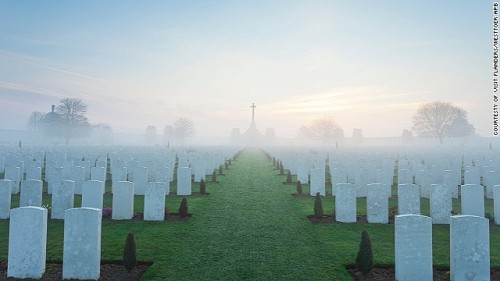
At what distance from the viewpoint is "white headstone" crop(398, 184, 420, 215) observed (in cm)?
996

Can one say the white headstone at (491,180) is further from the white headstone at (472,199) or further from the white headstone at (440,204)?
the white headstone at (440,204)

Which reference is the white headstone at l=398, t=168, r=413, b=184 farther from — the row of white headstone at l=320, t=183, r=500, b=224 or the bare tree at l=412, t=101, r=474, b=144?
the bare tree at l=412, t=101, r=474, b=144

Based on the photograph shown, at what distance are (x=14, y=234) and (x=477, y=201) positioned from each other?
A: 11702mm

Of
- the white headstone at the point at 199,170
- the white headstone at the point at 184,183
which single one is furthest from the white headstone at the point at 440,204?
the white headstone at the point at 199,170

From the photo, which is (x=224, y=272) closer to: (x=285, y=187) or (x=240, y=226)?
(x=240, y=226)

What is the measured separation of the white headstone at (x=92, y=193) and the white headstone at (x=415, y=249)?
826cm

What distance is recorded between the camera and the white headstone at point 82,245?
6.19m

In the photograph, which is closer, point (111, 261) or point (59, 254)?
point (111, 261)

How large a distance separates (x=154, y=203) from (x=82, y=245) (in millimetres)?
4384

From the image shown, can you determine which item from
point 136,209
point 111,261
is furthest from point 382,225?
point 136,209

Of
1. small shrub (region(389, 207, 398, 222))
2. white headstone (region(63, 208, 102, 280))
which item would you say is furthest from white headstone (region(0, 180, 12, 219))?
small shrub (region(389, 207, 398, 222))

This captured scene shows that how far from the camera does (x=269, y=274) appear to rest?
630 cm

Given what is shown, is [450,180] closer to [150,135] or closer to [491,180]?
[491,180]

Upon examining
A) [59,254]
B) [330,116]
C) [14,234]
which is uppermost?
[330,116]
